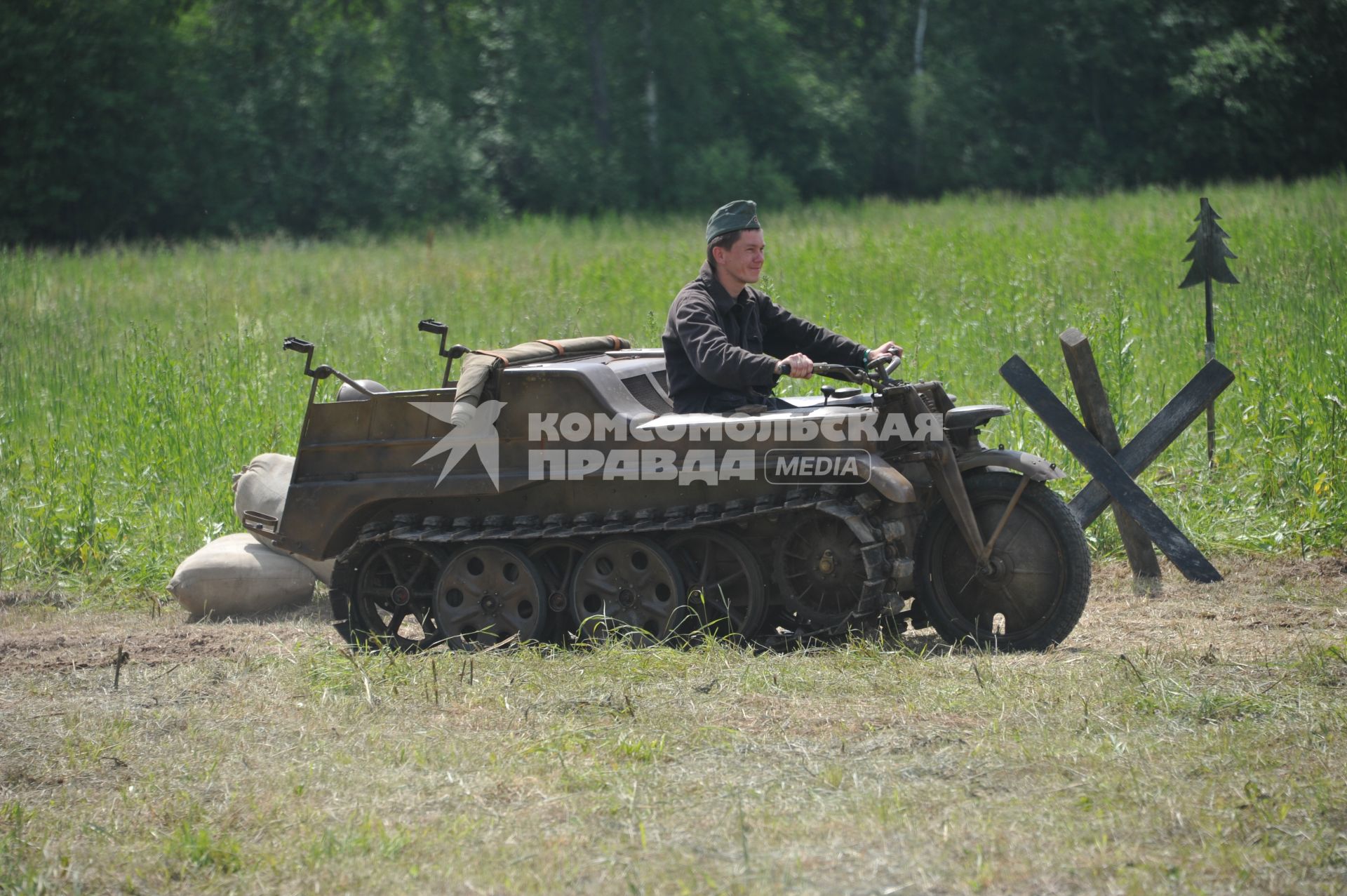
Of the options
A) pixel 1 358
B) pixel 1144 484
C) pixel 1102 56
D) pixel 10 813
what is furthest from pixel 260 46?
pixel 10 813

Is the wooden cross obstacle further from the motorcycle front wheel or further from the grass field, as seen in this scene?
the motorcycle front wheel

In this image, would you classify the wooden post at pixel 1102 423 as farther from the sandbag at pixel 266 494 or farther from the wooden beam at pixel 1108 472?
the sandbag at pixel 266 494

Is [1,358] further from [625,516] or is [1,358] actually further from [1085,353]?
[1085,353]

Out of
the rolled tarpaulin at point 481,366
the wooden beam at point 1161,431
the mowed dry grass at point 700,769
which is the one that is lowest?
the mowed dry grass at point 700,769

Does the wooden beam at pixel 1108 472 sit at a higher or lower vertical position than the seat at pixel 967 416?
lower

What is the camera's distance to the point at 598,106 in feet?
135

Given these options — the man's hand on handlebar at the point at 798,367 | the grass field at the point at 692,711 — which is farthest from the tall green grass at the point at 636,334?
the man's hand on handlebar at the point at 798,367

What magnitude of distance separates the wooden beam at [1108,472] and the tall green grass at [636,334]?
3.91ft

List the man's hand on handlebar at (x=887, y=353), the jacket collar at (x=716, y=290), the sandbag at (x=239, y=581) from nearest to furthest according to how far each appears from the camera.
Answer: the man's hand on handlebar at (x=887, y=353) < the jacket collar at (x=716, y=290) < the sandbag at (x=239, y=581)

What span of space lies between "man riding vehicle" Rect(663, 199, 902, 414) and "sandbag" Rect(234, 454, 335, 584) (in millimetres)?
2889

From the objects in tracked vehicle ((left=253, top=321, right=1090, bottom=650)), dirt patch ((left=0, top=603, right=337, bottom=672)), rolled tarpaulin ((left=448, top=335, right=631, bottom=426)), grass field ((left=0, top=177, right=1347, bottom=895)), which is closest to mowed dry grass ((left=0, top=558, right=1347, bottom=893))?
grass field ((left=0, top=177, right=1347, bottom=895))

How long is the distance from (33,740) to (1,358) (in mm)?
9558

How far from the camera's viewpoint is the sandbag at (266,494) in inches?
341

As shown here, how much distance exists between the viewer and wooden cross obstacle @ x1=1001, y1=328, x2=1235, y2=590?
25.3 ft
